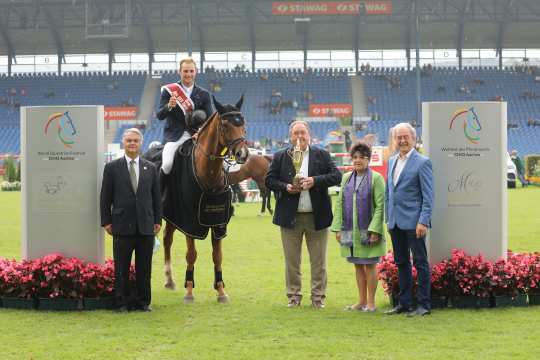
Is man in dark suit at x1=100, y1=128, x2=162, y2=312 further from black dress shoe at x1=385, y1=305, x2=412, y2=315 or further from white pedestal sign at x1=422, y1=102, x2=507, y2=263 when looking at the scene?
white pedestal sign at x1=422, y1=102, x2=507, y2=263

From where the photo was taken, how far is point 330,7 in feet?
156

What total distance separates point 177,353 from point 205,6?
4749 centimetres

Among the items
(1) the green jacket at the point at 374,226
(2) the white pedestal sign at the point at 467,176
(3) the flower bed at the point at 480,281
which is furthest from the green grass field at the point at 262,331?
(2) the white pedestal sign at the point at 467,176

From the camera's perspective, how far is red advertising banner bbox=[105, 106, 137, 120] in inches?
1970

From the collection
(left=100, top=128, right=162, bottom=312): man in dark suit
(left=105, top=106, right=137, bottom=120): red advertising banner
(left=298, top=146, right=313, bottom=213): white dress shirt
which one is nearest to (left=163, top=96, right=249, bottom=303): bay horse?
(left=100, top=128, right=162, bottom=312): man in dark suit

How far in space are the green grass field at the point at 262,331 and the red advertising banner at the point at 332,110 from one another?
40.0 metres

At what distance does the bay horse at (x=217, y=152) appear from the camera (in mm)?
7996

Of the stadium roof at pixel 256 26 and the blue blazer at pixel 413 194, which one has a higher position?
the stadium roof at pixel 256 26

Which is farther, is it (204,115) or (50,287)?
(204,115)

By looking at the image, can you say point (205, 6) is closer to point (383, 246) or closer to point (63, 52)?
point (63, 52)

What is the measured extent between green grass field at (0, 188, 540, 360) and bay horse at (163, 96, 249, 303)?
18.4 inches

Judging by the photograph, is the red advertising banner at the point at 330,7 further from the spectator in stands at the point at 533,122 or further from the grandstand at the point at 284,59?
the spectator in stands at the point at 533,122

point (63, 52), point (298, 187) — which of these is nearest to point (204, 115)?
point (298, 187)

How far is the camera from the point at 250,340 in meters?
6.53
